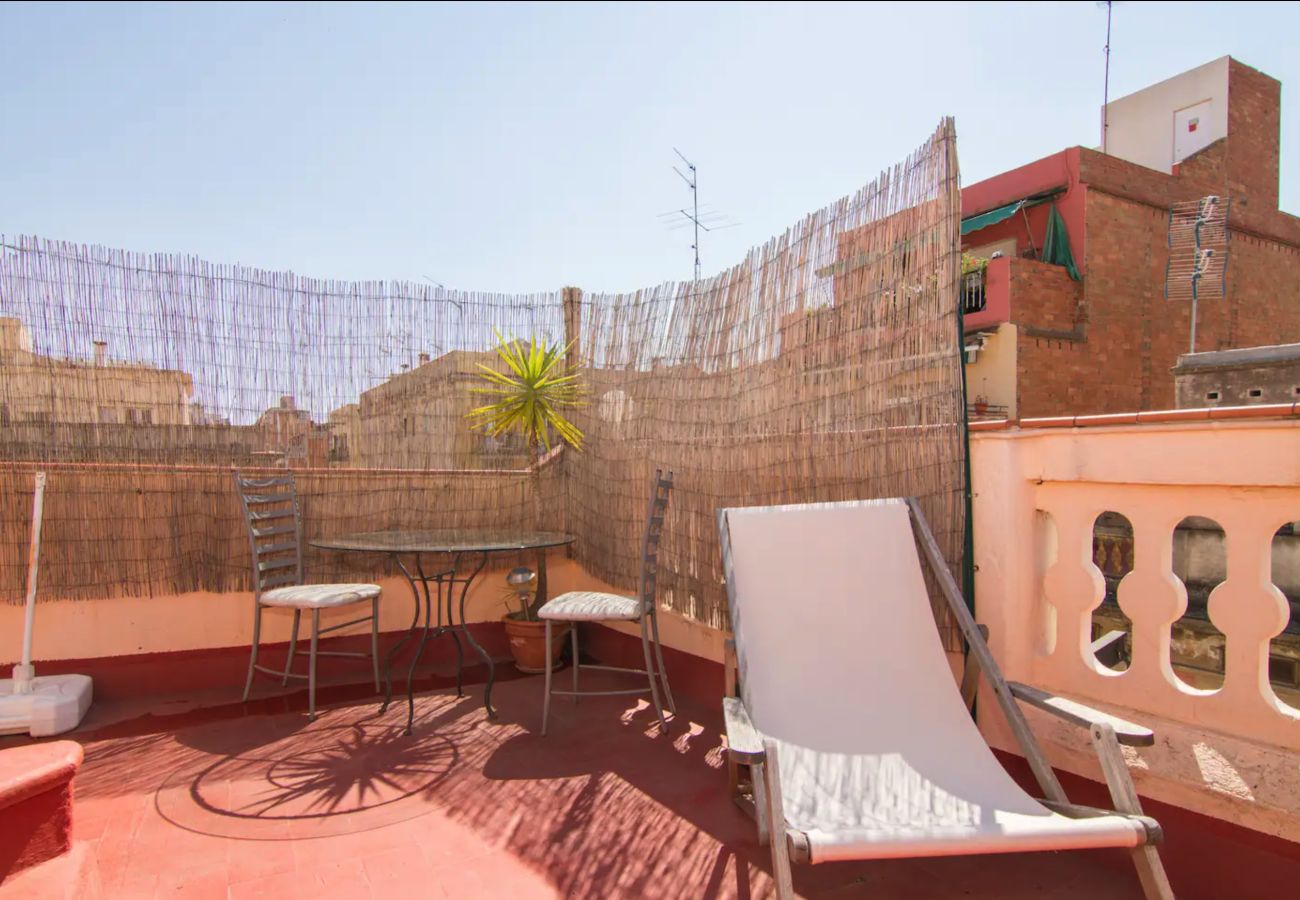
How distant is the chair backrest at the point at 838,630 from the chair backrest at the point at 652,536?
0.65 meters

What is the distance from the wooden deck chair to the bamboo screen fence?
0.30m

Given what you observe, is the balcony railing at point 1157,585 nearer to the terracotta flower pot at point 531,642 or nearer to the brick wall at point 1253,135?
the terracotta flower pot at point 531,642

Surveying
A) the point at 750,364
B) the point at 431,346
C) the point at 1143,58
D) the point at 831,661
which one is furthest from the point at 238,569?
the point at 1143,58

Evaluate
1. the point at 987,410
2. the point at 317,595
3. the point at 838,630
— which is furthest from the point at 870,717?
Result: the point at 987,410

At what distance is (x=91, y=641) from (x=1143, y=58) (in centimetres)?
1837

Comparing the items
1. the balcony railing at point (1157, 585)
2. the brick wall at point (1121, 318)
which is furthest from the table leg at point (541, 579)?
the brick wall at point (1121, 318)

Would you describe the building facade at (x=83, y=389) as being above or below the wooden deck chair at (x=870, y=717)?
above

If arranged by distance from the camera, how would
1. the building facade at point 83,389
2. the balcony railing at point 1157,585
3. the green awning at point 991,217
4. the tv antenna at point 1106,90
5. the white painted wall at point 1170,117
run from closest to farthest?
the balcony railing at point 1157,585, the building facade at point 83,389, the green awning at point 991,217, the tv antenna at point 1106,90, the white painted wall at point 1170,117

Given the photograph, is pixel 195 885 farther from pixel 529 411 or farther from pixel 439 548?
pixel 529 411

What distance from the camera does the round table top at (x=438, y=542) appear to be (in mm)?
3309

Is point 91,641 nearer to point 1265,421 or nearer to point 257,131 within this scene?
point 257,131

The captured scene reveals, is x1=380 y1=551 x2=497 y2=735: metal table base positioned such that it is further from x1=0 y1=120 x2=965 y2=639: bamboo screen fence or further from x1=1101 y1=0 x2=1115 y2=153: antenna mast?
x1=1101 y1=0 x2=1115 y2=153: antenna mast

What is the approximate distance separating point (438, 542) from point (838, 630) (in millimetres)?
2005

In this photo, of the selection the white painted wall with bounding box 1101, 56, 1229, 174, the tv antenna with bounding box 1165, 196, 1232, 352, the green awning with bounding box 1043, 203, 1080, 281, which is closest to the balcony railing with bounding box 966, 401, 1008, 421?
the green awning with bounding box 1043, 203, 1080, 281
